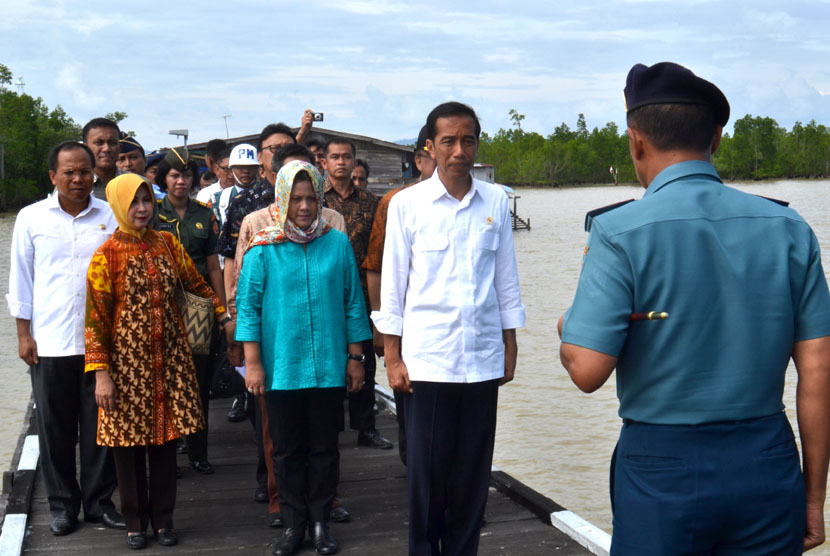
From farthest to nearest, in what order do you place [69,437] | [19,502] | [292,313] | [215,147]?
[215,147] → [19,502] → [69,437] → [292,313]

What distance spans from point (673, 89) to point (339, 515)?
3293 mm

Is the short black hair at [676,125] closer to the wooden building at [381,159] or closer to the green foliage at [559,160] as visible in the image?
the wooden building at [381,159]

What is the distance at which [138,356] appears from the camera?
429cm

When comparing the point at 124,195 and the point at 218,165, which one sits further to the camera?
the point at 218,165

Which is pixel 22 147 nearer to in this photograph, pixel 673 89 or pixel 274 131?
pixel 274 131

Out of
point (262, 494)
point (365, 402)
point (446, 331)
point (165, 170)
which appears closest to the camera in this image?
point (446, 331)

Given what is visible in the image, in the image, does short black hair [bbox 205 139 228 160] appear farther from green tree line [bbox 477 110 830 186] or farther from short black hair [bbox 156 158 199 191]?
green tree line [bbox 477 110 830 186]

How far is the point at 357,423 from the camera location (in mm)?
6418

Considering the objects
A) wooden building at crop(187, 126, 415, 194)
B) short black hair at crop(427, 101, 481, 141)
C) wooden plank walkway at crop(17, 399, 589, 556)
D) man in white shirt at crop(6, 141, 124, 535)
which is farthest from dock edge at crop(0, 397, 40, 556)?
wooden building at crop(187, 126, 415, 194)

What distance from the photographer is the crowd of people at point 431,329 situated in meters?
2.09

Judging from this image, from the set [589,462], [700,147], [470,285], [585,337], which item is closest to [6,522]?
[470,285]

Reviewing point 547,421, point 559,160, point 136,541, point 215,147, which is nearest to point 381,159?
point 547,421

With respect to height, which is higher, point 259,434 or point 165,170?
point 165,170

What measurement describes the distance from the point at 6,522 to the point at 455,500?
2.43m
